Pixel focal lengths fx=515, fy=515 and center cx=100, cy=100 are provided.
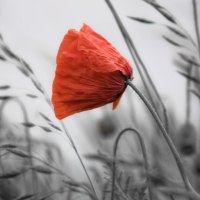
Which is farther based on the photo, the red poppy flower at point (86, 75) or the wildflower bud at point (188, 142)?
the wildflower bud at point (188, 142)

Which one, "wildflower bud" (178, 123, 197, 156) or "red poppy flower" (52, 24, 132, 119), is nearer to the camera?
"red poppy flower" (52, 24, 132, 119)

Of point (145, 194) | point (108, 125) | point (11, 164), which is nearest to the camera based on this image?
point (145, 194)

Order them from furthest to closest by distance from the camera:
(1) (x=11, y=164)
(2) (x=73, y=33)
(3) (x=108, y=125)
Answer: (3) (x=108, y=125)
(1) (x=11, y=164)
(2) (x=73, y=33)

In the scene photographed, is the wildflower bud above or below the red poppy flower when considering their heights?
below

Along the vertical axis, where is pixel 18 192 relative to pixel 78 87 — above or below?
below

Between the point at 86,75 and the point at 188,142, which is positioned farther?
the point at 188,142

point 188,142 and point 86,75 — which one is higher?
point 86,75

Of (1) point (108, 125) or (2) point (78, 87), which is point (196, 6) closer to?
(2) point (78, 87)

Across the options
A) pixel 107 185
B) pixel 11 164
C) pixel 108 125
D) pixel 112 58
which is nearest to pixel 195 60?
pixel 112 58
